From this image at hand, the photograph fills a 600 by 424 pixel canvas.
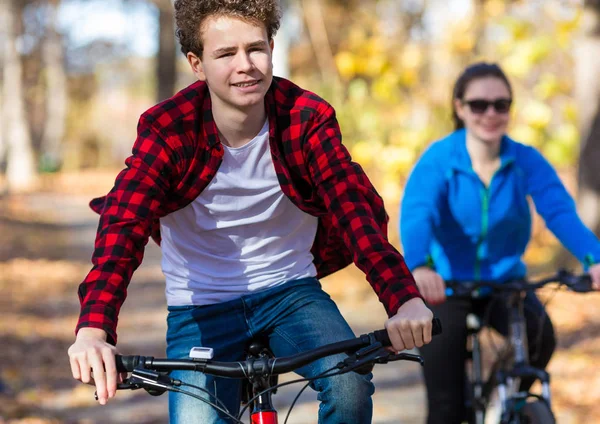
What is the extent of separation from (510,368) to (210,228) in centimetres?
202

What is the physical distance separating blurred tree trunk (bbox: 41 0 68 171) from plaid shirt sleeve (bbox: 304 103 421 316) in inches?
1618

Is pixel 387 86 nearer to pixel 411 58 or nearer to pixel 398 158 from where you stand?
pixel 411 58

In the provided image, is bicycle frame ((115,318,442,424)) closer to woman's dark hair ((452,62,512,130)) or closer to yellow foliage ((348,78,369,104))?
woman's dark hair ((452,62,512,130))

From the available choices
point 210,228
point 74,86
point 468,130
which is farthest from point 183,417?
point 74,86

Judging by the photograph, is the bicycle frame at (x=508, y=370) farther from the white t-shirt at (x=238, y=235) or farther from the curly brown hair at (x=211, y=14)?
the curly brown hair at (x=211, y=14)

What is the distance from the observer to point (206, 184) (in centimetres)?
305

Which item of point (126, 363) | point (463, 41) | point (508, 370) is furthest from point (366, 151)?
point (126, 363)

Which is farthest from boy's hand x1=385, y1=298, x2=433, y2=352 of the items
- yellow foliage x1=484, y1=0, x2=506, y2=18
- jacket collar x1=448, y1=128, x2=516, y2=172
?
yellow foliage x1=484, y1=0, x2=506, y2=18

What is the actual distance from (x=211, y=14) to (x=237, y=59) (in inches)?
6.6

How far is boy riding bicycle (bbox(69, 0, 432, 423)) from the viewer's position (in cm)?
279

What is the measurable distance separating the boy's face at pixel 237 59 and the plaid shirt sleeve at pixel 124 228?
0.26 m

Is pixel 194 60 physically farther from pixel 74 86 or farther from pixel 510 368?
pixel 74 86

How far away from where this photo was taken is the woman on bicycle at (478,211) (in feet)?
14.6

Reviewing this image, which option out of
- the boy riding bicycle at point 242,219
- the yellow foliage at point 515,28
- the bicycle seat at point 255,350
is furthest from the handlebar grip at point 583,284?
the yellow foliage at point 515,28
